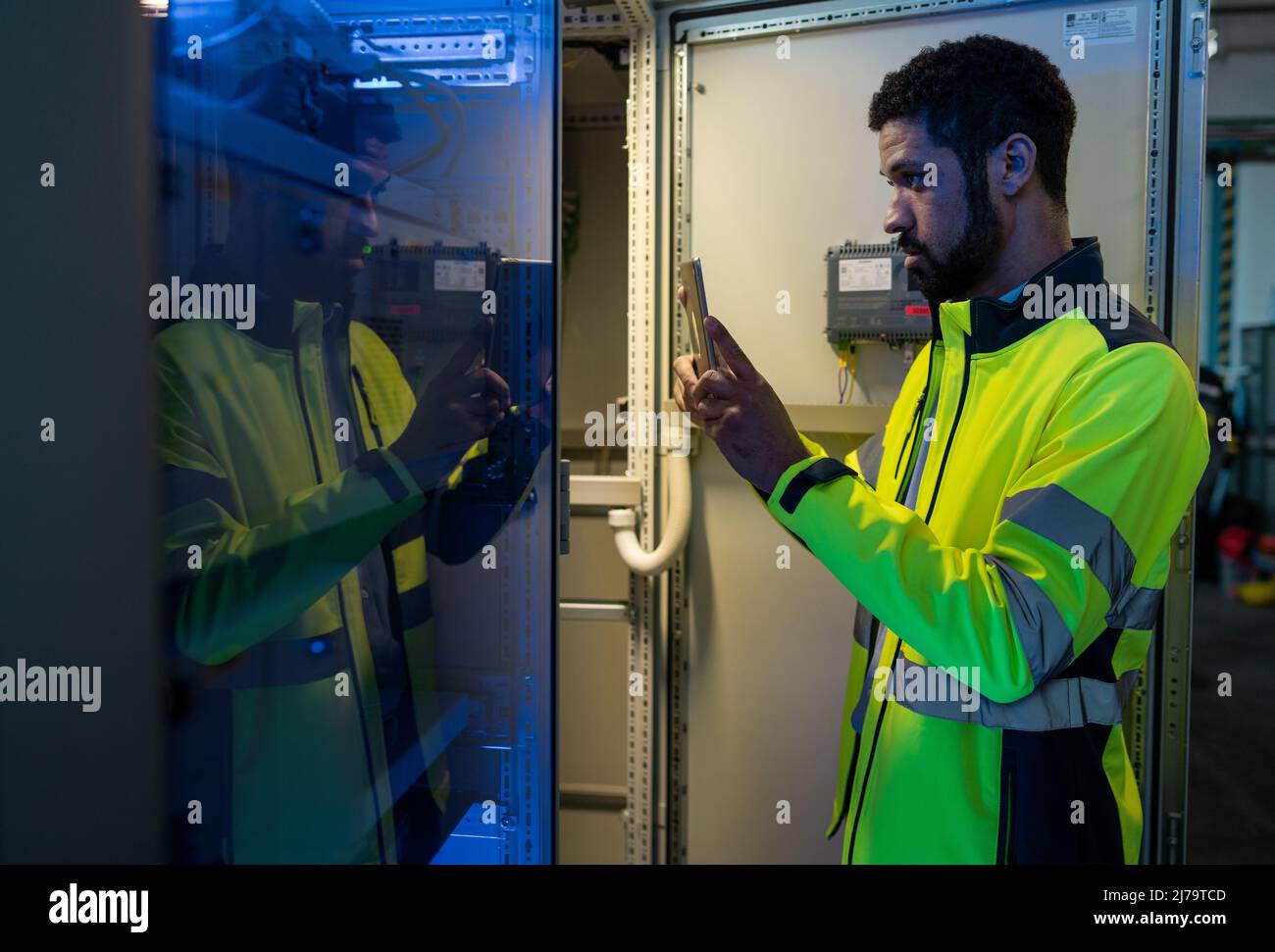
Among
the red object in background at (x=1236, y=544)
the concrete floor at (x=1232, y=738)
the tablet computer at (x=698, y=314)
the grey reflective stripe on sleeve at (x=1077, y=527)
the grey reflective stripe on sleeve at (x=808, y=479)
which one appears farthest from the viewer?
the red object in background at (x=1236, y=544)

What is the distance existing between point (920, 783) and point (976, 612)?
1.12ft

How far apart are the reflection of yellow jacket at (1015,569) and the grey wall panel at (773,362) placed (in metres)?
0.87

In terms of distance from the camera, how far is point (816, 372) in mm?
2293

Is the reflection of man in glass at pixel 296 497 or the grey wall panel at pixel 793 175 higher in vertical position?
the grey wall panel at pixel 793 175

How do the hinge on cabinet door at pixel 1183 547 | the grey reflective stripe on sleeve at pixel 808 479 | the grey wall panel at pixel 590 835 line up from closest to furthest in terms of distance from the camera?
the grey reflective stripe on sleeve at pixel 808 479 → the hinge on cabinet door at pixel 1183 547 → the grey wall panel at pixel 590 835

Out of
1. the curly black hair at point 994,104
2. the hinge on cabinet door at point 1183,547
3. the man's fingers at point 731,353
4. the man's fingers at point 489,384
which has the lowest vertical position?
the hinge on cabinet door at point 1183,547

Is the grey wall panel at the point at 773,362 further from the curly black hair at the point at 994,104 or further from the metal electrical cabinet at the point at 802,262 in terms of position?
the curly black hair at the point at 994,104

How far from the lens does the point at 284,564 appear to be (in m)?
1.19

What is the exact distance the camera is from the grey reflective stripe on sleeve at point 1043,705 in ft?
4.09

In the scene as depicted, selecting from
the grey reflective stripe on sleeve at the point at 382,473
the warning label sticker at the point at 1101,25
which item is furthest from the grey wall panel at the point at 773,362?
the grey reflective stripe on sleeve at the point at 382,473

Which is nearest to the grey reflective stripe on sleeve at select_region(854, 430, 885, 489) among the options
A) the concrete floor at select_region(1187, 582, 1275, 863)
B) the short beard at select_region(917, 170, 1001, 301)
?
the short beard at select_region(917, 170, 1001, 301)
